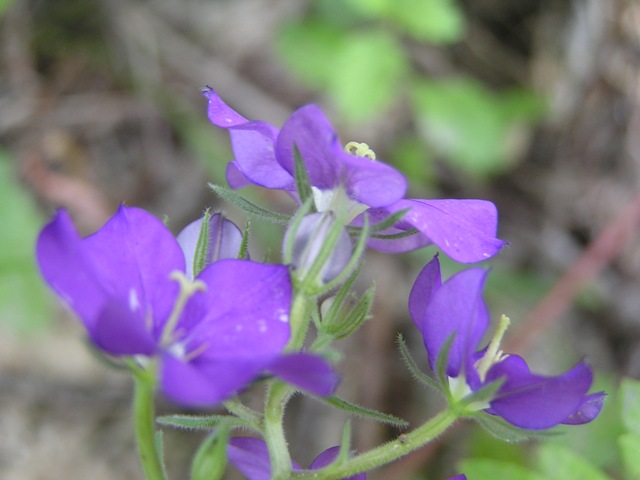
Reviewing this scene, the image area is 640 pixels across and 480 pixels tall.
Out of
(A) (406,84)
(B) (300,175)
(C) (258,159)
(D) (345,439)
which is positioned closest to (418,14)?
(A) (406,84)

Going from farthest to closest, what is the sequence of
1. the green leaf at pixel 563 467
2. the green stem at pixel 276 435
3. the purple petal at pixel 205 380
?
the green leaf at pixel 563 467 < the green stem at pixel 276 435 < the purple petal at pixel 205 380

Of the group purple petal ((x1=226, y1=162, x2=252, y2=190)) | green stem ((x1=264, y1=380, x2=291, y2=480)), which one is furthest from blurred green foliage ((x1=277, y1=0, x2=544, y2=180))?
green stem ((x1=264, y1=380, x2=291, y2=480))

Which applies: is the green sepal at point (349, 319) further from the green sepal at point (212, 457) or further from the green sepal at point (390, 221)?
the green sepal at point (212, 457)

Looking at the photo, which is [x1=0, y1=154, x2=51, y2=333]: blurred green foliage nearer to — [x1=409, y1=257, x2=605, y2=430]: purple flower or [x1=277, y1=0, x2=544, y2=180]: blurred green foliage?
[x1=277, y1=0, x2=544, y2=180]: blurred green foliage

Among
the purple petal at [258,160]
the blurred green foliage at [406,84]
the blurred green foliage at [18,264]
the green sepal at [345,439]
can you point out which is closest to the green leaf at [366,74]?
the blurred green foliage at [406,84]

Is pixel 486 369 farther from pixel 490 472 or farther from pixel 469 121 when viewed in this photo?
pixel 469 121

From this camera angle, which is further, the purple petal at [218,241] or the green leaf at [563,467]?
the green leaf at [563,467]

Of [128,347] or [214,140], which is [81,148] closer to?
[214,140]
